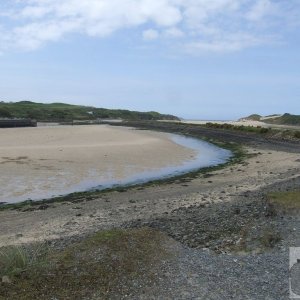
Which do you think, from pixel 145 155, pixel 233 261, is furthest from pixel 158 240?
pixel 145 155

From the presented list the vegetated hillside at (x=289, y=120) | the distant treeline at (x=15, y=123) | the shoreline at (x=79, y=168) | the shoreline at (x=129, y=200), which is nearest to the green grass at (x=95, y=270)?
the shoreline at (x=129, y=200)

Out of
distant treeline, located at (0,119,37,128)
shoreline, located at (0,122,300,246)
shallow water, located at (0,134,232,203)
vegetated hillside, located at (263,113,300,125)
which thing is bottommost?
shallow water, located at (0,134,232,203)

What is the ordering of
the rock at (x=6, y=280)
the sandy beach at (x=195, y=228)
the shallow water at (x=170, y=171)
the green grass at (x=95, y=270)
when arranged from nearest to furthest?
the green grass at (x=95, y=270) < the rock at (x=6, y=280) < the sandy beach at (x=195, y=228) < the shallow water at (x=170, y=171)

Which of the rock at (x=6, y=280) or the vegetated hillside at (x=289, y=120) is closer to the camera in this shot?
the rock at (x=6, y=280)

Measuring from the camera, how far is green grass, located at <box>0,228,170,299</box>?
6.09 m

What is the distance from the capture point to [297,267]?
7.12 m

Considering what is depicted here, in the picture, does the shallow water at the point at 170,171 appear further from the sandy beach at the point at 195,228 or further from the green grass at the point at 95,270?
the green grass at the point at 95,270

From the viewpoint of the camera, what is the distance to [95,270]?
267 inches

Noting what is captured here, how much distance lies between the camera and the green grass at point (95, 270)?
6.09m

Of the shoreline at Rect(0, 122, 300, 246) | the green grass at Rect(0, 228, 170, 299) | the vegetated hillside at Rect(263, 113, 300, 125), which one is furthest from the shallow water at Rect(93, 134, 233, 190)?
the vegetated hillside at Rect(263, 113, 300, 125)

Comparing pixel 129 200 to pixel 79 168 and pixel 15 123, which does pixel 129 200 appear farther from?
pixel 15 123

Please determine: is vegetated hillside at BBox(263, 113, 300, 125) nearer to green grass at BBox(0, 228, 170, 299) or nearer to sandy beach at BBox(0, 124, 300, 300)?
sandy beach at BBox(0, 124, 300, 300)

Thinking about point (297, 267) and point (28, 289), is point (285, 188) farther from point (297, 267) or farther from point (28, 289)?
point (28, 289)

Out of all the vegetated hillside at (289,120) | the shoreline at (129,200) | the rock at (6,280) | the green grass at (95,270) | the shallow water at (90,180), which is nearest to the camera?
the green grass at (95,270)
